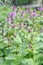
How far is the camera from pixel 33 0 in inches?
640

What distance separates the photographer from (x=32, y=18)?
331 cm

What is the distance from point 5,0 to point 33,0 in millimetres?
13156

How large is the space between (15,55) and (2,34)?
289mm

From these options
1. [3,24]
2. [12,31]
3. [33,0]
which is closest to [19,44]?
[12,31]

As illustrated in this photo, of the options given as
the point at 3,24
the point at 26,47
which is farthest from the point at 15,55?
the point at 3,24

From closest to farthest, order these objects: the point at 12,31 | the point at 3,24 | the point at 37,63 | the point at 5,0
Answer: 1. the point at 37,63
2. the point at 12,31
3. the point at 3,24
4. the point at 5,0

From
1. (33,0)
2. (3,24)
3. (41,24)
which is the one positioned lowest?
(33,0)

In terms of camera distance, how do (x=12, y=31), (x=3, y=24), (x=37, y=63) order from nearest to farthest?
(x=37, y=63) < (x=12, y=31) < (x=3, y=24)

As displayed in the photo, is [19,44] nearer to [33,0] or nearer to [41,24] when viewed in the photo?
[41,24]

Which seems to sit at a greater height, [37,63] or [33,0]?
[37,63]

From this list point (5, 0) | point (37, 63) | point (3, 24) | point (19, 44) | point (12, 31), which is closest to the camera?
point (37, 63)

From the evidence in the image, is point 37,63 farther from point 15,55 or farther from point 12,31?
point 12,31

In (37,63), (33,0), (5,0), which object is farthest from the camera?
(33,0)

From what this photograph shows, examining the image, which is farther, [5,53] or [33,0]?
[33,0]
